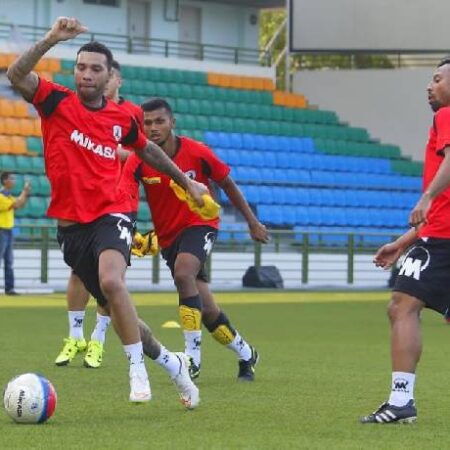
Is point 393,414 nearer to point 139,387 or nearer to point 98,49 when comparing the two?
point 139,387

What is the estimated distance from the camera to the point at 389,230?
3800 cm

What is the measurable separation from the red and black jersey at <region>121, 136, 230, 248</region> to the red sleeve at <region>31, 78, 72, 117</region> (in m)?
2.31

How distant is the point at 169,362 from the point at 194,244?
7.24 ft

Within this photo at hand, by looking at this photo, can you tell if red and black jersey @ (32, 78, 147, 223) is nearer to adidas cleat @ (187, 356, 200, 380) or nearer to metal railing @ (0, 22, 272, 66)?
adidas cleat @ (187, 356, 200, 380)

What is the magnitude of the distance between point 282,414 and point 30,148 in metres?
25.6

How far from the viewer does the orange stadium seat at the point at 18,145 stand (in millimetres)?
33344

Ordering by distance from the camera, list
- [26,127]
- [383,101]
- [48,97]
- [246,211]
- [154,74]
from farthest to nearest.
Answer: [383,101] < [154,74] < [26,127] < [246,211] < [48,97]

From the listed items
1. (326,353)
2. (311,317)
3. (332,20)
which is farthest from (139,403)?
(332,20)

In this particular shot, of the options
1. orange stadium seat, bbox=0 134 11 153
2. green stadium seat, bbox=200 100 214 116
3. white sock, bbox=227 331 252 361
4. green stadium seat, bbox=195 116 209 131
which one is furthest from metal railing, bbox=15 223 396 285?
white sock, bbox=227 331 252 361

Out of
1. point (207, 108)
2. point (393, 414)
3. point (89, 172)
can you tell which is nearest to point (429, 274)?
point (393, 414)

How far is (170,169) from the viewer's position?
8.91 metres

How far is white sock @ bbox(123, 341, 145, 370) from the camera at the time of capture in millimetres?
8461

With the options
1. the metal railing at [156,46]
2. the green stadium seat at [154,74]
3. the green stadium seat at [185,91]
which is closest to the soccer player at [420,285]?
the metal railing at [156,46]

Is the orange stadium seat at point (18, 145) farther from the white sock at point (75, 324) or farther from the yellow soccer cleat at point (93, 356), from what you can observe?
the yellow soccer cleat at point (93, 356)
